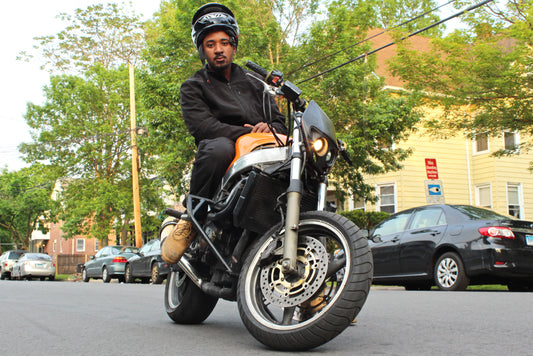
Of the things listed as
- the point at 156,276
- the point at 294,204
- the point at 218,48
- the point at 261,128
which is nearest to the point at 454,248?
the point at 261,128

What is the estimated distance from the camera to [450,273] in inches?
392

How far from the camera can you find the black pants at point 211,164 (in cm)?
399

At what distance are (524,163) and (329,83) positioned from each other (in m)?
13.5

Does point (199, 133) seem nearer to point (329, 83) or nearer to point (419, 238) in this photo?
point (419, 238)

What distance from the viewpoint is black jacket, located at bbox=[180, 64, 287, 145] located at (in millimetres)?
4199

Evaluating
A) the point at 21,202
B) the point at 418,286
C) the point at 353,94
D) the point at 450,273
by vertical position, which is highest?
the point at 353,94

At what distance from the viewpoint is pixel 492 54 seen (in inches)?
539

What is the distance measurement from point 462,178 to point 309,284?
2622 centimetres

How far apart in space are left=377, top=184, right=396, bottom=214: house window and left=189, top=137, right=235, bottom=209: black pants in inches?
924

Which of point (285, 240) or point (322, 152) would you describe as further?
point (322, 152)

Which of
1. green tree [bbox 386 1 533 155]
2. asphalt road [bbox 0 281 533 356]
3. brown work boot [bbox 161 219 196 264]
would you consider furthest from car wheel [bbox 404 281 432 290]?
brown work boot [bbox 161 219 196 264]

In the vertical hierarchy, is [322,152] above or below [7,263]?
above

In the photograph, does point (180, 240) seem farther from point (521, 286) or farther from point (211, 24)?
point (521, 286)

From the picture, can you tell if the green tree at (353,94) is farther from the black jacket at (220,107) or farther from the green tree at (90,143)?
the green tree at (90,143)
